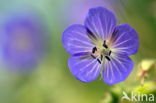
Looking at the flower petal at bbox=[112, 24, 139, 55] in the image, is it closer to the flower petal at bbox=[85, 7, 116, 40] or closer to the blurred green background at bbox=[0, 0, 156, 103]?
the flower petal at bbox=[85, 7, 116, 40]

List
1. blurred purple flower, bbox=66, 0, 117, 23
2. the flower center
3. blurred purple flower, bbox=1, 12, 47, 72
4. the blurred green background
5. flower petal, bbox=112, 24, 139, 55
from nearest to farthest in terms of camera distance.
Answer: flower petal, bbox=112, 24, 139, 55 → the flower center → the blurred green background → blurred purple flower, bbox=66, 0, 117, 23 → blurred purple flower, bbox=1, 12, 47, 72

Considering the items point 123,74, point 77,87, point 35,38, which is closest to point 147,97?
point 123,74

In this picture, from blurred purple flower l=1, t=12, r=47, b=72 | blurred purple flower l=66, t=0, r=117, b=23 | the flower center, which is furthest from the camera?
blurred purple flower l=1, t=12, r=47, b=72

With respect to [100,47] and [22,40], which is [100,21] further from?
[22,40]

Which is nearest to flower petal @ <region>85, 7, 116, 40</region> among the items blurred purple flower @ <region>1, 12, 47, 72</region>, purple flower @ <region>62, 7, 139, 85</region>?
purple flower @ <region>62, 7, 139, 85</region>

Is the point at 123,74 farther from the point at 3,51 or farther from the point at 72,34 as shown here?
the point at 3,51

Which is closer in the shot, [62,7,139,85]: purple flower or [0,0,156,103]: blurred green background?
[62,7,139,85]: purple flower

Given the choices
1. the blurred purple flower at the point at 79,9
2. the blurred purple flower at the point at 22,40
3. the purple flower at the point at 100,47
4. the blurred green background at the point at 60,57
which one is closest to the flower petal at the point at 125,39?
the purple flower at the point at 100,47
